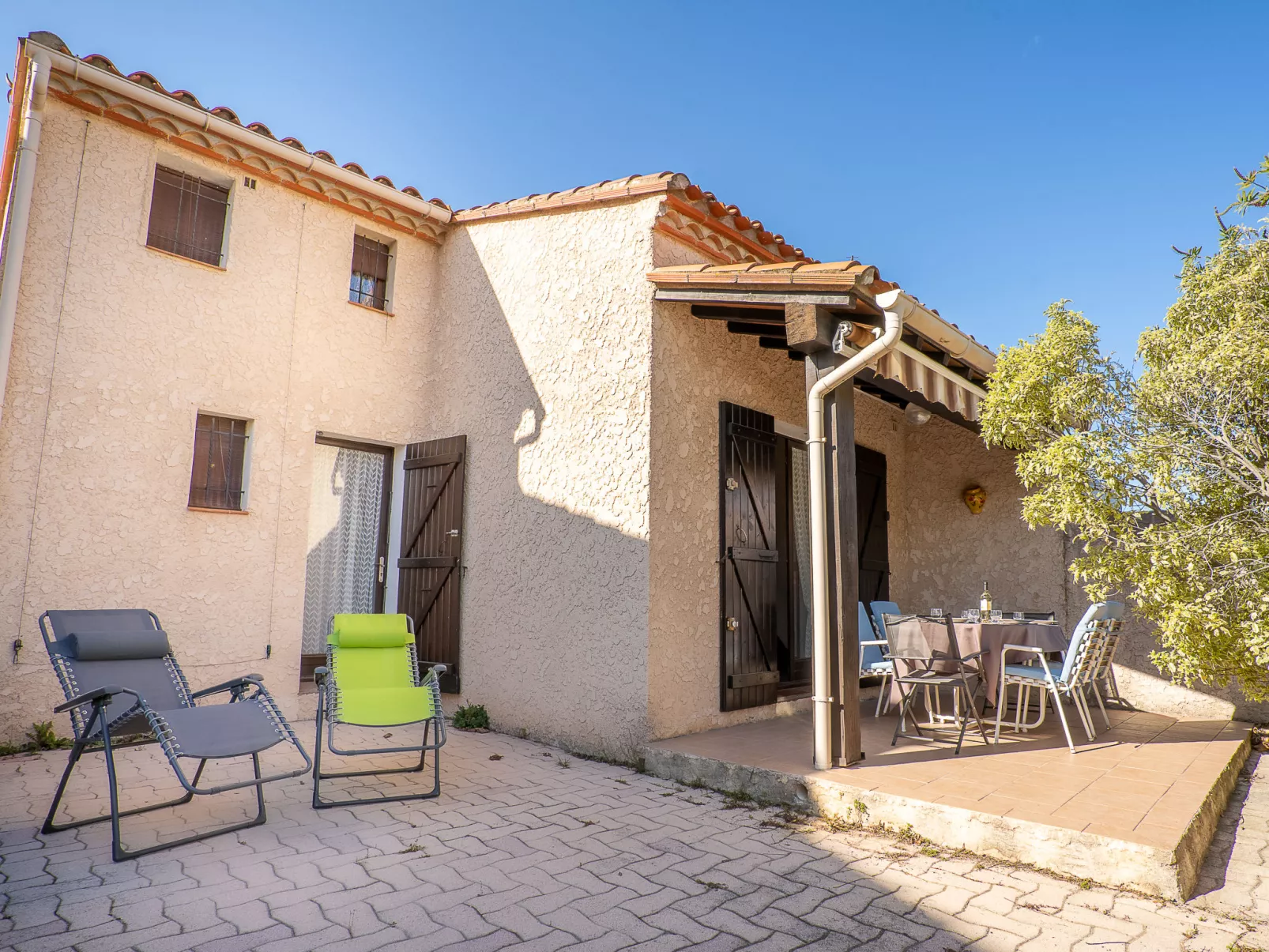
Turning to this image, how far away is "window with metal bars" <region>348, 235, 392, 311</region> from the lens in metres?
7.37

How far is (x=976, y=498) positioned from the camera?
840 cm

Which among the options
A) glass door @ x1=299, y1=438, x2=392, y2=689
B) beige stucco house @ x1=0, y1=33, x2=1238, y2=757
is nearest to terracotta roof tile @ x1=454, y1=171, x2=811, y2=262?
beige stucco house @ x1=0, y1=33, x2=1238, y2=757

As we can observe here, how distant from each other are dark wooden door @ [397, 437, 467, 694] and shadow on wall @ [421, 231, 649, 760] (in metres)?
0.13

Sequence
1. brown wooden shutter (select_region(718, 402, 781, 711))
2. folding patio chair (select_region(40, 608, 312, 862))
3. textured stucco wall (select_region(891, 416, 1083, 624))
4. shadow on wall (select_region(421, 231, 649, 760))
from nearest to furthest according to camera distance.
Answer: folding patio chair (select_region(40, 608, 312, 862)) → shadow on wall (select_region(421, 231, 649, 760)) → brown wooden shutter (select_region(718, 402, 781, 711)) → textured stucco wall (select_region(891, 416, 1083, 624))

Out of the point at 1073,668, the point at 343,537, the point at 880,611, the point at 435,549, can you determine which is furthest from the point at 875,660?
the point at 343,537

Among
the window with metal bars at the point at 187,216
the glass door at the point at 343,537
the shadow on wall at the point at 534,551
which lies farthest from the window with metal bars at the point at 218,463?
the shadow on wall at the point at 534,551

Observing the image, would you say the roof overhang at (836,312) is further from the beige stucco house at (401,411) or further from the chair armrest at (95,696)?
the chair armrest at (95,696)

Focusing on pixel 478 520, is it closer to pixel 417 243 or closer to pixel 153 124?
pixel 417 243

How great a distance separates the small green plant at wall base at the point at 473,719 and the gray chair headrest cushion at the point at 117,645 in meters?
2.50

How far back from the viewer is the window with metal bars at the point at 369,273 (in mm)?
7367

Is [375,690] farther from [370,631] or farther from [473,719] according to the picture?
[473,719]

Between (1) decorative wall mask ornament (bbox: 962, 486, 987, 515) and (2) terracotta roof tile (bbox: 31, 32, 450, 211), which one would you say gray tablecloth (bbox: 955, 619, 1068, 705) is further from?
(2) terracotta roof tile (bbox: 31, 32, 450, 211)

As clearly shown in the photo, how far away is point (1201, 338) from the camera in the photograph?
441 cm

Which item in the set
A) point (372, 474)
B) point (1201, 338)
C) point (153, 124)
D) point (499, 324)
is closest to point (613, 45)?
point (499, 324)
